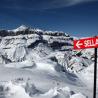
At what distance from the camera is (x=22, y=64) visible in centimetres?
3584

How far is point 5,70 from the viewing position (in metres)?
29.2

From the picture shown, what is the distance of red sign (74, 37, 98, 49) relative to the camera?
10734 millimetres

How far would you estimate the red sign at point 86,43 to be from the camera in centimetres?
1073

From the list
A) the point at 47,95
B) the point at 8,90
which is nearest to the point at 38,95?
the point at 47,95

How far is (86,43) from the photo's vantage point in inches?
433

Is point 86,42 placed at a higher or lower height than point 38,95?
higher

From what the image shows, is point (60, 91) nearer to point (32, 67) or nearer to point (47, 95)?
point (47, 95)

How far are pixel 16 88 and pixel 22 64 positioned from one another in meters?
17.7

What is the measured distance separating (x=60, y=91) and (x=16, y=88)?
2.67 meters

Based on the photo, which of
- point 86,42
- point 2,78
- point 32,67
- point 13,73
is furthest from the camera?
point 32,67

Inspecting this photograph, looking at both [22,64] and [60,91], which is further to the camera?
[22,64]

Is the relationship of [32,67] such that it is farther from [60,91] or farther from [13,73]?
[60,91]

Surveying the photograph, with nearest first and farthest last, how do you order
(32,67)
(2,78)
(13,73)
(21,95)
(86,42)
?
(86,42) < (21,95) < (2,78) < (13,73) < (32,67)

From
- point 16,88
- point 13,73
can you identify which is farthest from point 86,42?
point 13,73
